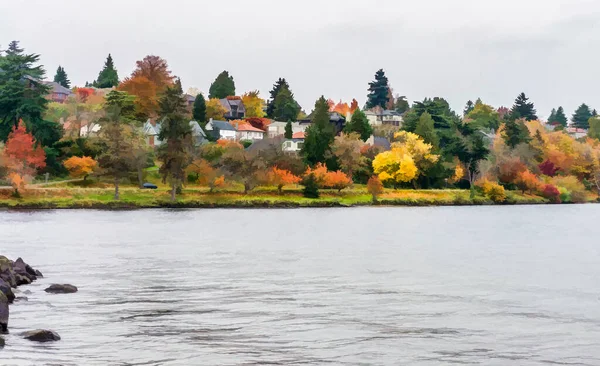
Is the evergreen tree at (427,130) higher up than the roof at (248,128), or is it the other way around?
the roof at (248,128)

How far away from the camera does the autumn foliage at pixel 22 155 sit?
104m

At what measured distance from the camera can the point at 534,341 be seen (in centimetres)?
2647

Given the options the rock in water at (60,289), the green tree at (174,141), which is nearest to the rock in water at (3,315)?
the rock in water at (60,289)

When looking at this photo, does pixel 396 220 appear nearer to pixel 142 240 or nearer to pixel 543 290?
pixel 142 240

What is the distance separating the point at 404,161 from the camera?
128m

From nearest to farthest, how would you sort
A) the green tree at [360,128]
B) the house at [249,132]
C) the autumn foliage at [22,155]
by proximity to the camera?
the autumn foliage at [22,155] → the green tree at [360,128] → the house at [249,132]

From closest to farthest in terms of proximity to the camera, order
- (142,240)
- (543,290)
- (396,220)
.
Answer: (543,290)
(142,240)
(396,220)

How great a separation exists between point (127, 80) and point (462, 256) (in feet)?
390

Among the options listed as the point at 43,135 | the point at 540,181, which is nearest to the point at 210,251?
the point at 43,135

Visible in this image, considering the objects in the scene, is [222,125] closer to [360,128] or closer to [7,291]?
[360,128]

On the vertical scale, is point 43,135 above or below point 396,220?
above

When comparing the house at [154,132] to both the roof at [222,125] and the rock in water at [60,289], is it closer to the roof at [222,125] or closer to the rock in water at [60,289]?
the roof at [222,125]

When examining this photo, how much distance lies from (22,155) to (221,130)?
215 feet

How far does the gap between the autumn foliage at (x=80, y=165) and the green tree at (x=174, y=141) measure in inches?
357
